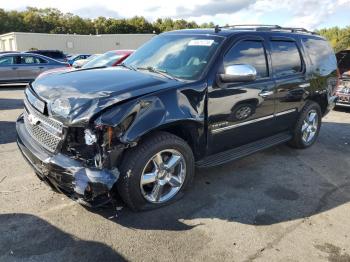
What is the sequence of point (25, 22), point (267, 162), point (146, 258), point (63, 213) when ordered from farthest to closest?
1. point (25, 22)
2. point (267, 162)
3. point (63, 213)
4. point (146, 258)

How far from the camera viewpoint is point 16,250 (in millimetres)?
3232

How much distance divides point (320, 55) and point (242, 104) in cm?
253

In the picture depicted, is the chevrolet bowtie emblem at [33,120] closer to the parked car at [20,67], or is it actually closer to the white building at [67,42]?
the parked car at [20,67]

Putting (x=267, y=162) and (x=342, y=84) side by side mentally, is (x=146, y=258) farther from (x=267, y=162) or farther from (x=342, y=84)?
(x=342, y=84)

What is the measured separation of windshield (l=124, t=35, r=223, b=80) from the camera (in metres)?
4.34

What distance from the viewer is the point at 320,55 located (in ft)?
20.7

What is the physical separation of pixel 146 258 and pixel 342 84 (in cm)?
807

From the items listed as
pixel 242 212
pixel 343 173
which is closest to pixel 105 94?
pixel 242 212

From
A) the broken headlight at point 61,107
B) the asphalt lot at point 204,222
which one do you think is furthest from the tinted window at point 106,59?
the broken headlight at point 61,107

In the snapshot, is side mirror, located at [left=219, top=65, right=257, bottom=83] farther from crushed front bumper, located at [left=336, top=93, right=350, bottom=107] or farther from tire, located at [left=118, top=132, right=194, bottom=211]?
crushed front bumper, located at [left=336, top=93, right=350, bottom=107]

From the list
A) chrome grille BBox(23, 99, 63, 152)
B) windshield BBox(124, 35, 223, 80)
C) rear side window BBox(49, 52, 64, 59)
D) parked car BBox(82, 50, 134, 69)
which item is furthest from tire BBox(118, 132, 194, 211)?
rear side window BBox(49, 52, 64, 59)

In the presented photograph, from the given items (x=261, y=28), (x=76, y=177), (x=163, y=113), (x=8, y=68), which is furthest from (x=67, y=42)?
(x=76, y=177)

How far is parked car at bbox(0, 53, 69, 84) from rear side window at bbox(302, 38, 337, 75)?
38.6 feet

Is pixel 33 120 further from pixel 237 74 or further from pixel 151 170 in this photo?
pixel 237 74
